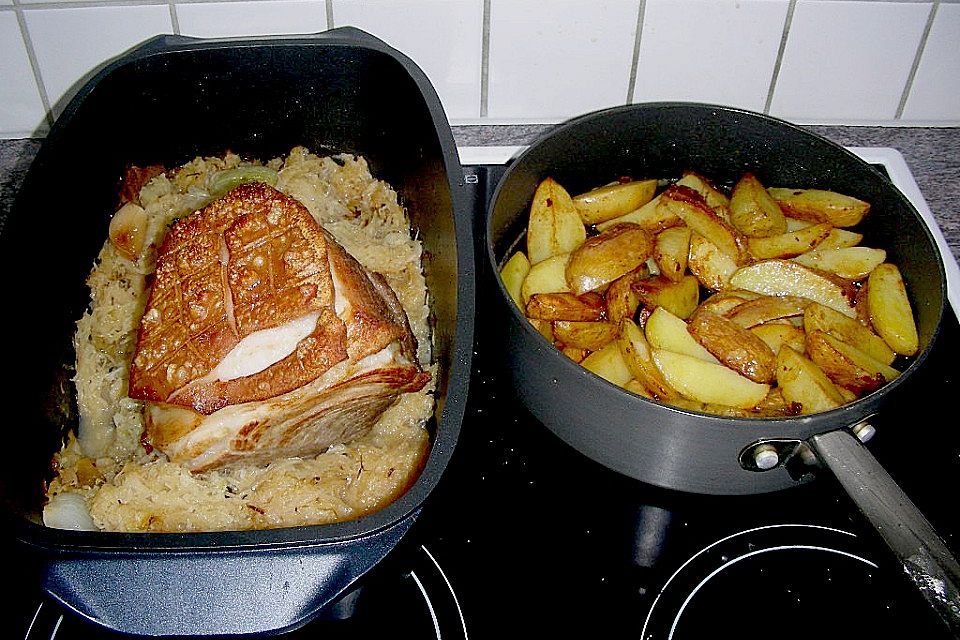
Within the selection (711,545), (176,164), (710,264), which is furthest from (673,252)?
(176,164)

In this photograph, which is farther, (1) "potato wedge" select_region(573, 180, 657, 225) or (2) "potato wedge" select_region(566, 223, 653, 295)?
(1) "potato wedge" select_region(573, 180, 657, 225)

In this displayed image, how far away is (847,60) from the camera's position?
1537mm

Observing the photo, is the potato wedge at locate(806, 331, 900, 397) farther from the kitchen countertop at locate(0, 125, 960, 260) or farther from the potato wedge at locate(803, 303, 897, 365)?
the kitchen countertop at locate(0, 125, 960, 260)

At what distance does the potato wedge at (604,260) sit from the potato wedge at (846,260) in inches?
9.9

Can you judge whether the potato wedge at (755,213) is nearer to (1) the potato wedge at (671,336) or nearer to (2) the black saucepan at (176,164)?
(1) the potato wedge at (671,336)

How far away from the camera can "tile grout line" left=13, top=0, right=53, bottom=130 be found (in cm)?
141

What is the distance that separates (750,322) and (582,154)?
369mm


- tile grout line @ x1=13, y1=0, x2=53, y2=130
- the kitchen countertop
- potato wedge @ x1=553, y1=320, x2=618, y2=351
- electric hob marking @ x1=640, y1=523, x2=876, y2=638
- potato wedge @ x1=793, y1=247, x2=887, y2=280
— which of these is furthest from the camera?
the kitchen countertop

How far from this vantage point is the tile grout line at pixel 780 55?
57.4 inches

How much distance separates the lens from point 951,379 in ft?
4.01

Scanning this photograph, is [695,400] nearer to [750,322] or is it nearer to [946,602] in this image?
[750,322]

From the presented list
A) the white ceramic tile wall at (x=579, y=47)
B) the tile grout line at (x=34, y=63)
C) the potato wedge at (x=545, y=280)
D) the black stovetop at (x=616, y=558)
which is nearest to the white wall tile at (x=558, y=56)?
the white ceramic tile wall at (x=579, y=47)

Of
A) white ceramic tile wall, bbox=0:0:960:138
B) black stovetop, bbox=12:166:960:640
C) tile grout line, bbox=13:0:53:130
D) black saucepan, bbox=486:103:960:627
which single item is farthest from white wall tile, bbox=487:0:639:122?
tile grout line, bbox=13:0:53:130

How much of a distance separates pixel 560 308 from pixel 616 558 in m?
0.33
